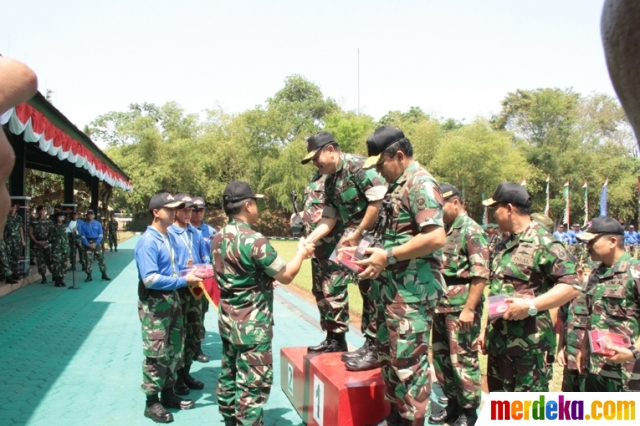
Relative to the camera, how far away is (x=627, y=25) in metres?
0.61

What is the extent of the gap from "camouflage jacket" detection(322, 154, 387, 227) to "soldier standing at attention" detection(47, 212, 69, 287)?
1145 cm

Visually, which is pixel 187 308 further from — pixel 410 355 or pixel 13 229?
pixel 13 229

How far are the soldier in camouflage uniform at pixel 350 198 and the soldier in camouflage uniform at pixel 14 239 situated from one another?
10.8 meters

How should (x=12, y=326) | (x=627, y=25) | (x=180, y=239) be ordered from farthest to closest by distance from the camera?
(x=12, y=326) → (x=180, y=239) → (x=627, y=25)

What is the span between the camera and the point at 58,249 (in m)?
13.9

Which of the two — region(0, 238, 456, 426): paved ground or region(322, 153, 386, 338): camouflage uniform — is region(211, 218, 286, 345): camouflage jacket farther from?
region(0, 238, 456, 426): paved ground

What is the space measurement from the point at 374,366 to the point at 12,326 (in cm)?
700

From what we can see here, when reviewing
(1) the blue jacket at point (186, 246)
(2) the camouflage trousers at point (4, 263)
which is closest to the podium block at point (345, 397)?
(1) the blue jacket at point (186, 246)

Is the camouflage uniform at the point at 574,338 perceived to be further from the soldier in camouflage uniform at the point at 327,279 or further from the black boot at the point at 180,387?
the black boot at the point at 180,387

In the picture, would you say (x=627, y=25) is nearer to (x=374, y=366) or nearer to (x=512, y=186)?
(x=512, y=186)

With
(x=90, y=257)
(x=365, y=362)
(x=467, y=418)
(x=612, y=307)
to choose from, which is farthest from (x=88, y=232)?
(x=612, y=307)

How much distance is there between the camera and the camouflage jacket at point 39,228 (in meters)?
13.9

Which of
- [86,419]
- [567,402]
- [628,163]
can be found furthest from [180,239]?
[628,163]

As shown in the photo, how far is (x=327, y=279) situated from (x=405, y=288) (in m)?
1.29
